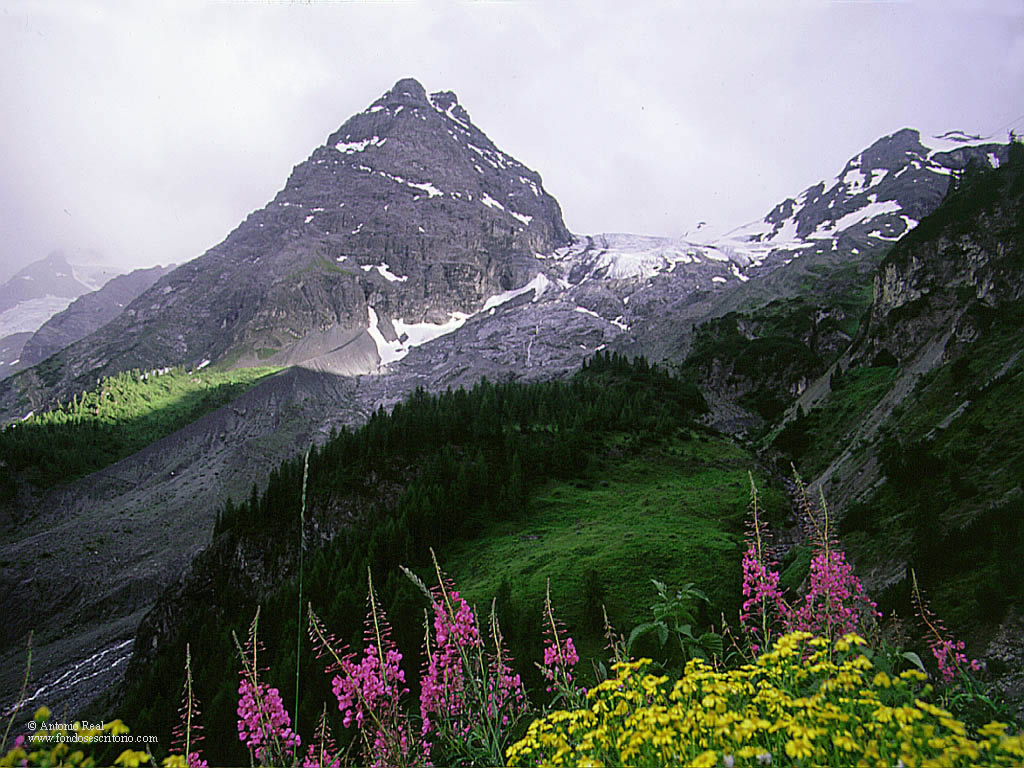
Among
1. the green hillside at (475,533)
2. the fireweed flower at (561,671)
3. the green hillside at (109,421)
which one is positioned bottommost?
the green hillside at (475,533)

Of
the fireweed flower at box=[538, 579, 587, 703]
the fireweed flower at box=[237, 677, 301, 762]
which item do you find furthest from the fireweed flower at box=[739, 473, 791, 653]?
the fireweed flower at box=[237, 677, 301, 762]

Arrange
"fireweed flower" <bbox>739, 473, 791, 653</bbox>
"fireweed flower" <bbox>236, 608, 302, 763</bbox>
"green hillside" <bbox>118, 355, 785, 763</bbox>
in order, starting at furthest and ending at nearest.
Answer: "green hillside" <bbox>118, 355, 785, 763</bbox> < "fireweed flower" <bbox>739, 473, 791, 653</bbox> < "fireweed flower" <bbox>236, 608, 302, 763</bbox>

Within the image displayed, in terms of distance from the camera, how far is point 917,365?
46812 millimetres

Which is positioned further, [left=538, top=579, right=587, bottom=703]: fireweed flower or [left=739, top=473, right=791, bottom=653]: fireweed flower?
[left=739, top=473, right=791, bottom=653]: fireweed flower

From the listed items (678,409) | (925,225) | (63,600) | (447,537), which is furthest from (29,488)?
(925,225)

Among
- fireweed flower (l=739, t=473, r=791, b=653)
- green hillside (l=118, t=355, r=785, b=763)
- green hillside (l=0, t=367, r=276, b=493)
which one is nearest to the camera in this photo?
fireweed flower (l=739, t=473, r=791, b=653)

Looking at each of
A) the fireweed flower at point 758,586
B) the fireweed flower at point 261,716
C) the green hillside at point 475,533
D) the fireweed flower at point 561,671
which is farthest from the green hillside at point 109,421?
the fireweed flower at point 758,586

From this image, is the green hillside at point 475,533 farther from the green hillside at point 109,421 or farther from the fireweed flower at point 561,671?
the green hillside at point 109,421

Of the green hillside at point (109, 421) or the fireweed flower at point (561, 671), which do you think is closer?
the fireweed flower at point (561, 671)

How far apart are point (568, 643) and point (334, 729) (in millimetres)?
12745

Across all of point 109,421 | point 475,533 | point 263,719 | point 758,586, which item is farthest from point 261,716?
point 109,421

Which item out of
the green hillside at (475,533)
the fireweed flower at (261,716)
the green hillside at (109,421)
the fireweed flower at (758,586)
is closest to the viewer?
the fireweed flower at (261,716)

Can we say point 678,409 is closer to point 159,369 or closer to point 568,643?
point 568,643

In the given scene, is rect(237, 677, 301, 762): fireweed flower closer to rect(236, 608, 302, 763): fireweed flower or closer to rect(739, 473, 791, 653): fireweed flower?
rect(236, 608, 302, 763): fireweed flower
